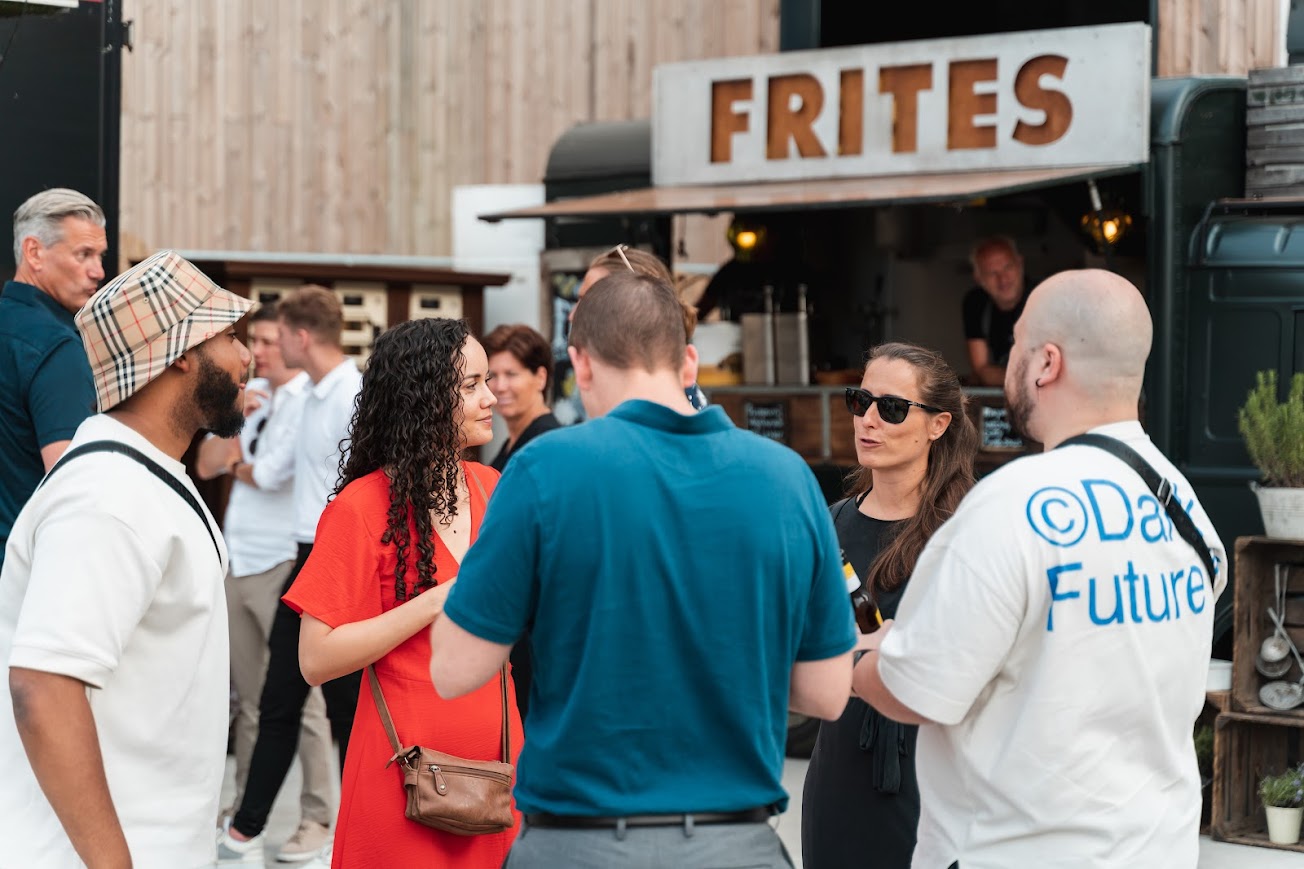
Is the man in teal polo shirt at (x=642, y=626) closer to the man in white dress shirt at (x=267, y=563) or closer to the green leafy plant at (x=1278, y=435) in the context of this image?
the man in white dress shirt at (x=267, y=563)

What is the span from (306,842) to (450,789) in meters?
3.26

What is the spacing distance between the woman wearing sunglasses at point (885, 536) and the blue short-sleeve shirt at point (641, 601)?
1.08m

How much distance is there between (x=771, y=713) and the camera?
94.0 inches

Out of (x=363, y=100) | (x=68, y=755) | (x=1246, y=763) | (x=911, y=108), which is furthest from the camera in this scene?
(x=363, y=100)

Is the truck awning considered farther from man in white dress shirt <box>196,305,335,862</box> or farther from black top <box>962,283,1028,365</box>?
man in white dress shirt <box>196,305,335,862</box>

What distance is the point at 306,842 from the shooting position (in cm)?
602

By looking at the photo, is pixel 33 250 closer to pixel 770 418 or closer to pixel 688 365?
pixel 688 365

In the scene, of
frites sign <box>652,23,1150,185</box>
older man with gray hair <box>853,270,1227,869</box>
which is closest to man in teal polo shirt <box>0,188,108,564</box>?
older man with gray hair <box>853,270,1227,869</box>

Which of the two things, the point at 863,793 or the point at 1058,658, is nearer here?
the point at 1058,658

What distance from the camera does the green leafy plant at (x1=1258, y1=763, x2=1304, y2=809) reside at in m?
6.21

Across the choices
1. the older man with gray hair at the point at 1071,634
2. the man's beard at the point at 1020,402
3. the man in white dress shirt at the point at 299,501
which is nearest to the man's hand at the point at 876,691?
the older man with gray hair at the point at 1071,634

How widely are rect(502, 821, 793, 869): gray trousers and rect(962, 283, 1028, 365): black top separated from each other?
19.9 ft

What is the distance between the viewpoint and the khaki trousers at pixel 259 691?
6.14 m

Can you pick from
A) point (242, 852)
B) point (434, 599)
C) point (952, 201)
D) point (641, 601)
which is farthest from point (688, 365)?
point (952, 201)
